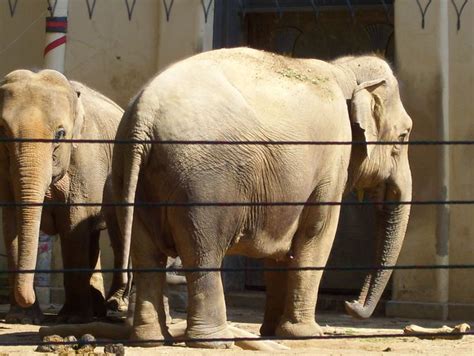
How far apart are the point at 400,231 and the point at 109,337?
2251 mm

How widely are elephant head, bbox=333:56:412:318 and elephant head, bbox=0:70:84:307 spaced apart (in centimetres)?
177

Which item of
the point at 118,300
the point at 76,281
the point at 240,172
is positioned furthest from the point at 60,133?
the point at 118,300

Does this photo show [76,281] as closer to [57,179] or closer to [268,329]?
[57,179]

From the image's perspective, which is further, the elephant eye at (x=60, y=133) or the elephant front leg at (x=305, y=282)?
the elephant eye at (x=60, y=133)

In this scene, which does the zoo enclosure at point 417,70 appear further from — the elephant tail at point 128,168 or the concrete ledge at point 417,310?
the elephant tail at point 128,168

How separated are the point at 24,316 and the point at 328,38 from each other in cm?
396

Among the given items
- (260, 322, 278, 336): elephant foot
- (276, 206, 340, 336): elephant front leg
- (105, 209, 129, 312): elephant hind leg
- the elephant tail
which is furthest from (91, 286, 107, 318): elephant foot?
the elephant tail

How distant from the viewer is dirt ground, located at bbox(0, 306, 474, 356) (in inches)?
278

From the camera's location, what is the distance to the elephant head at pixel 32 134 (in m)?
7.79

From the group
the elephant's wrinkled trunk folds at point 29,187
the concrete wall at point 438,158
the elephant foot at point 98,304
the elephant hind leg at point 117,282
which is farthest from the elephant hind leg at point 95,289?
the concrete wall at point 438,158

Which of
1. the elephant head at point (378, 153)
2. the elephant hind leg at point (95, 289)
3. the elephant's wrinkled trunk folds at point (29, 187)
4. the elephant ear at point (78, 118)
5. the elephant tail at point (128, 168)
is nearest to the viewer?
the elephant tail at point (128, 168)

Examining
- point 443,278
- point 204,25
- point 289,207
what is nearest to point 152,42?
point 204,25

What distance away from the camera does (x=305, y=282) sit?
7.84 m

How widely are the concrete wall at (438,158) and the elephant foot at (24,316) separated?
2.78m
